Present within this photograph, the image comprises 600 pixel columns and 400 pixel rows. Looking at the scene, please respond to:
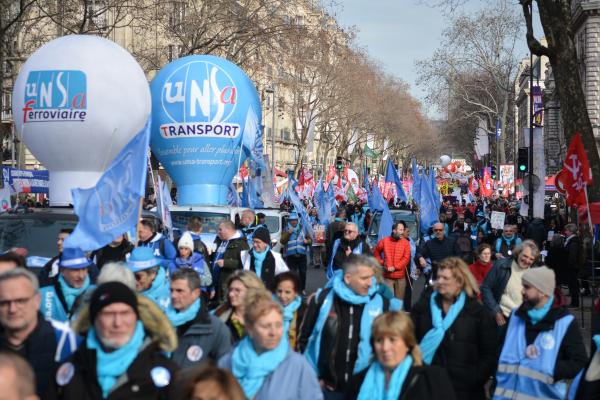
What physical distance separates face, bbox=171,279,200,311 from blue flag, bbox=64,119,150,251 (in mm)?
1766

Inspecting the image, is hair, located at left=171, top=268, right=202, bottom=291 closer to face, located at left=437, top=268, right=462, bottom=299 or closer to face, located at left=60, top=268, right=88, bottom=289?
face, located at left=60, top=268, right=88, bottom=289

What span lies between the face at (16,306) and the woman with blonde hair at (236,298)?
1536 mm

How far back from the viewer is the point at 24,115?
16562 millimetres

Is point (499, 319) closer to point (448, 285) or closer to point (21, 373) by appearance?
point (448, 285)

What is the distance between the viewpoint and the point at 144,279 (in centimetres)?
673

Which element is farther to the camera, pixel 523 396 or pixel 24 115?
pixel 24 115

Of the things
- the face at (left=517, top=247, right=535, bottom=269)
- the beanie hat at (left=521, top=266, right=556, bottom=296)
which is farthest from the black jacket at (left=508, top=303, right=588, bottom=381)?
the face at (left=517, top=247, right=535, bottom=269)

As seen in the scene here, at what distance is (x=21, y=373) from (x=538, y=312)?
331 centimetres

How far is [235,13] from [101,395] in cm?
2799

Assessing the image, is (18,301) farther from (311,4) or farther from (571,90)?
(311,4)

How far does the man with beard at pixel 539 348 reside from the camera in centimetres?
577

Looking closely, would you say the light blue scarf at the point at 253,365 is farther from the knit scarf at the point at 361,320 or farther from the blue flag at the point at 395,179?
the blue flag at the point at 395,179

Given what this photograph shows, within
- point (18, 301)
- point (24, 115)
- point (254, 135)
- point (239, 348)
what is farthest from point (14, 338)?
point (254, 135)

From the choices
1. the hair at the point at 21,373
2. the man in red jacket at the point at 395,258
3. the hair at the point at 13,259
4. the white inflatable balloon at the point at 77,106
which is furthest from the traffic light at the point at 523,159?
the hair at the point at 21,373
